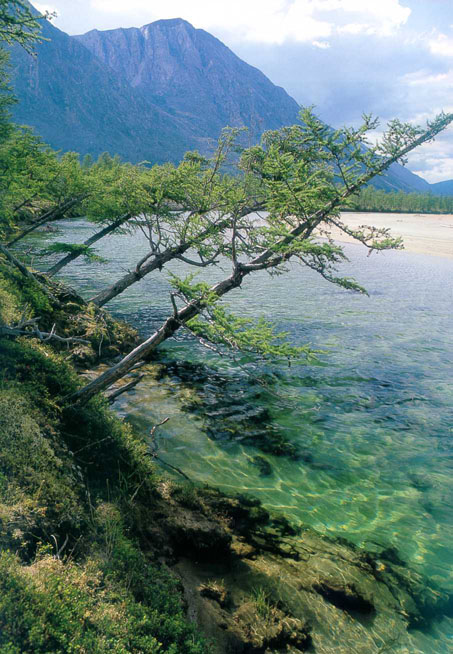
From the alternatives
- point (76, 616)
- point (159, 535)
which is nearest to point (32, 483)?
point (76, 616)

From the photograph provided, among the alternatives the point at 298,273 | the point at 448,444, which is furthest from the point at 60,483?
the point at 298,273

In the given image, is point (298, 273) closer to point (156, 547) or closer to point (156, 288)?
point (156, 288)

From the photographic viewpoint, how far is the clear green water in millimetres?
8258

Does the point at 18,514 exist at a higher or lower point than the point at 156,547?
higher

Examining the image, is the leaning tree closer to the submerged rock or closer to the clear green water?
the clear green water

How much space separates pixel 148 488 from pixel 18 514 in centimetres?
289

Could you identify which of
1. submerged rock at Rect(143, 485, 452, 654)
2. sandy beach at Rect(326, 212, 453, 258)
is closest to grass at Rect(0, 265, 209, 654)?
submerged rock at Rect(143, 485, 452, 654)

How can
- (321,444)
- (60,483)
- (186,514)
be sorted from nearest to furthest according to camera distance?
(60,483), (186,514), (321,444)

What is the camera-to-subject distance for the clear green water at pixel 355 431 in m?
8.26

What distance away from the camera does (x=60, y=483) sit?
5824 millimetres

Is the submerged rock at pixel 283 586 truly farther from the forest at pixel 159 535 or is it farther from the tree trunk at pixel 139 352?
the tree trunk at pixel 139 352

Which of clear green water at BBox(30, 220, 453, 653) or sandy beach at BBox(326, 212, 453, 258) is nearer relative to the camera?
clear green water at BBox(30, 220, 453, 653)

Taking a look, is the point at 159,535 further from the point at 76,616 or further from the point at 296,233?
the point at 296,233

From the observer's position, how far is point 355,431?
38.8ft
